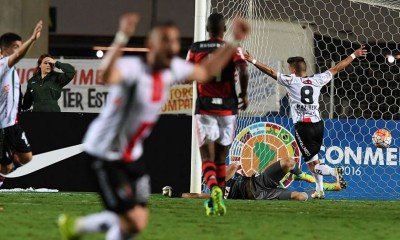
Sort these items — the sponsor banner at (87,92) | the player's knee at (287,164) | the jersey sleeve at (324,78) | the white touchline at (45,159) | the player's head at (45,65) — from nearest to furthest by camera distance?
1. the player's knee at (287,164)
2. the jersey sleeve at (324,78)
3. the white touchline at (45,159)
4. the player's head at (45,65)
5. the sponsor banner at (87,92)

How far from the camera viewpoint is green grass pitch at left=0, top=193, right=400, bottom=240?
837cm

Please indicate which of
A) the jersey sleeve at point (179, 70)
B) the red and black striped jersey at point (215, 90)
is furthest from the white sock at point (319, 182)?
the jersey sleeve at point (179, 70)

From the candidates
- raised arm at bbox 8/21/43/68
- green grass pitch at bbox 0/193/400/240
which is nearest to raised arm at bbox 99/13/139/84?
green grass pitch at bbox 0/193/400/240

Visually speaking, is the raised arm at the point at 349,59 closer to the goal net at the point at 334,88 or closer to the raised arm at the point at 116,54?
the goal net at the point at 334,88

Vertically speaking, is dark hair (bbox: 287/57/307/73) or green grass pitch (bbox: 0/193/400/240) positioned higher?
dark hair (bbox: 287/57/307/73)

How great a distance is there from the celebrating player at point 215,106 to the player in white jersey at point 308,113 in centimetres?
330

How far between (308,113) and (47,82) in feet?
12.2

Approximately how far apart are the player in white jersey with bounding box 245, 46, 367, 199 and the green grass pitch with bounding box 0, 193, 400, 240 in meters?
0.95

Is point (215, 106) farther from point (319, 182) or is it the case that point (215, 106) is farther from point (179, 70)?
point (179, 70)

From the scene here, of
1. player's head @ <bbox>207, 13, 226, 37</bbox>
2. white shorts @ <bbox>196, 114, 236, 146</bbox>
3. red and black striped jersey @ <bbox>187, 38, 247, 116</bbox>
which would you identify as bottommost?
white shorts @ <bbox>196, 114, 236, 146</bbox>

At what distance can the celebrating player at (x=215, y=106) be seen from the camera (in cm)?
1079

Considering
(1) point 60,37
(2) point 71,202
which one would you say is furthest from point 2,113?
(1) point 60,37

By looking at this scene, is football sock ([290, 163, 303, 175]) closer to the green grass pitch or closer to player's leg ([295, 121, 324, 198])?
player's leg ([295, 121, 324, 198])

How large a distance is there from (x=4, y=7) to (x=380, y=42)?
13.9 m
